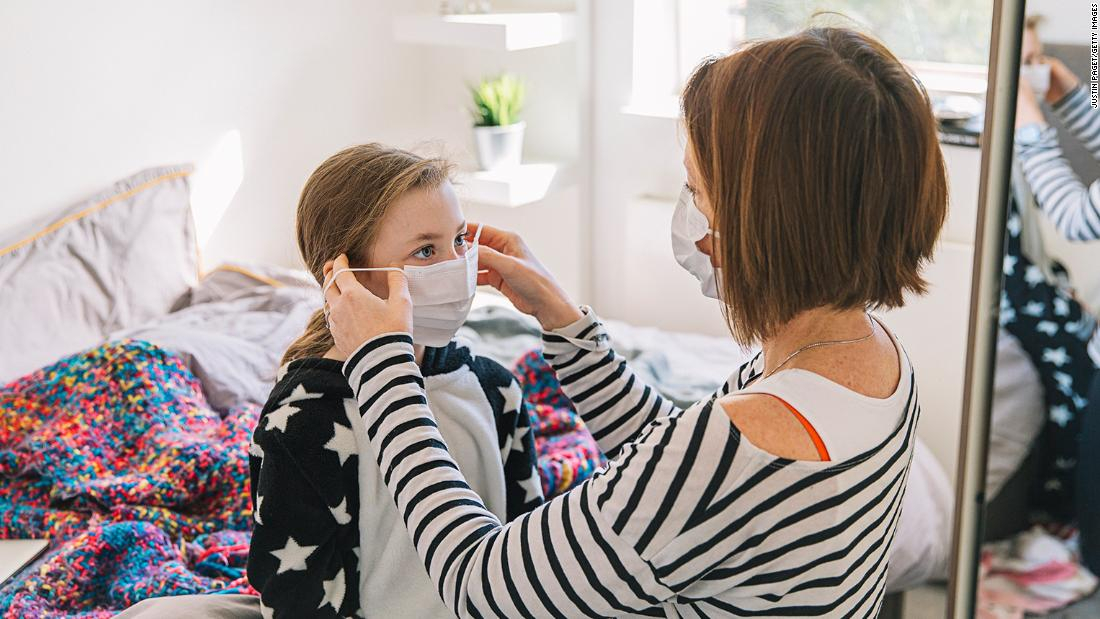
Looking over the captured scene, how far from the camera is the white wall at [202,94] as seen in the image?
2355mm

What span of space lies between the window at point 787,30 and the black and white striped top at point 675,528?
5.22 ft

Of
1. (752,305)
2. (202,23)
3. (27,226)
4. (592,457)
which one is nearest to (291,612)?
(752,305)

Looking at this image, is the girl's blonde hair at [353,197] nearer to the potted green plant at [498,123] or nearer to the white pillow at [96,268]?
the white pillow at [96,268]

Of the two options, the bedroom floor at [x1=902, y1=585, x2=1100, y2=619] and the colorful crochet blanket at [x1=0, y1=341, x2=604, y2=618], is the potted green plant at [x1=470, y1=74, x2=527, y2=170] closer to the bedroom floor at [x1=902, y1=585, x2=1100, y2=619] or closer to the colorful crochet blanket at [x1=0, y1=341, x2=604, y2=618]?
the colorful crochet blanket at [x1=0, y1=341, x2=604, y2=618]

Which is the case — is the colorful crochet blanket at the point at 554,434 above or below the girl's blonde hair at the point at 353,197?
below

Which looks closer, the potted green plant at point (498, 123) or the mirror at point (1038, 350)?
the mirror at point (1038, 350)

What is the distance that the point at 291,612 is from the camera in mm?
1112

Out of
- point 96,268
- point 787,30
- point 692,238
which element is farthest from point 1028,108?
point 96,268

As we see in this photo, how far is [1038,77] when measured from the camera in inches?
44.5

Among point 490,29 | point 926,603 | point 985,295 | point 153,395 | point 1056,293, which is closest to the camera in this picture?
point 985,295

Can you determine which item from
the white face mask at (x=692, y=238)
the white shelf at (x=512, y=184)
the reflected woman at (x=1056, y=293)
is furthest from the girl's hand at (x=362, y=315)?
the white shelf at (x=512, y=184)

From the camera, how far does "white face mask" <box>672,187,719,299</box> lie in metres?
1.00

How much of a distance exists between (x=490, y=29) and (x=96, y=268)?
3.73 ft

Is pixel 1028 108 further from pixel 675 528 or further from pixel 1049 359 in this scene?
pixel 675 528
